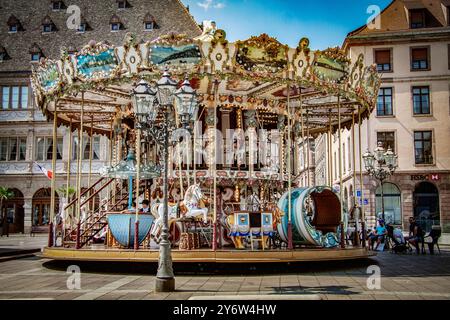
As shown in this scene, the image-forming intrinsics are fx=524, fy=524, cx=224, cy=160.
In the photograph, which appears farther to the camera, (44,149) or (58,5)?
(58,5)

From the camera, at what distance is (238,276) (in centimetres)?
1320

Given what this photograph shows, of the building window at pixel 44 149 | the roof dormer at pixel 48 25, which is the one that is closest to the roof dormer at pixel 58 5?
the roof dormer at pixel 48 25

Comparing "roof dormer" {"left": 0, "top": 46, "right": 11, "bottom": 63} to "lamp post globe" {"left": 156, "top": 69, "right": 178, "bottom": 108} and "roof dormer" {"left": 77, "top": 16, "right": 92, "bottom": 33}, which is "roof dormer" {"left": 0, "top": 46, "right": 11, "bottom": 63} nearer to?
"roof dormer" {"left": 77, "top": 16, "right": 92, "bottom": 33}

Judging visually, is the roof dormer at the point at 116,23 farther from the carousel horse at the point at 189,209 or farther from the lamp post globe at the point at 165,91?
the lamp post globe at the point at 165,91

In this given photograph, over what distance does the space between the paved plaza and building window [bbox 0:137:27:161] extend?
A: 102ft

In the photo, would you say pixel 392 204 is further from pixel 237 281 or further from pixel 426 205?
pixel 237 281

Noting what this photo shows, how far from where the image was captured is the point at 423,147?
41.1m

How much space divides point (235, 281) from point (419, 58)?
35.4 meters

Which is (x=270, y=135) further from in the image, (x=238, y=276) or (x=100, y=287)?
(x=100, y=287)

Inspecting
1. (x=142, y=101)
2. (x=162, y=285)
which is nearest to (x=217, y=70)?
(x=142, y=101)

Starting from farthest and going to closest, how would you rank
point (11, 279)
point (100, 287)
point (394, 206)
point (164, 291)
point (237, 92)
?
point (394, 206) < point (237, 92) < point (11, 279) < point (100, 287) < point (164, 291)

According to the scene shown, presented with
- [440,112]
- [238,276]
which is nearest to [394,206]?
[440,112]

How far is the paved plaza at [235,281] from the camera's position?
405 inches
